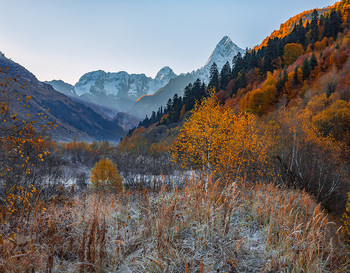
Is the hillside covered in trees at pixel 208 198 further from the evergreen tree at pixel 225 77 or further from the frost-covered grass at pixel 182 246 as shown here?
the evergreen tree at pixel 225 77

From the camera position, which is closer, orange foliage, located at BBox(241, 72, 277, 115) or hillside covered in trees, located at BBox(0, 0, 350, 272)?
hillside covered in trees, located at BBox(0, 0, 350, 272)

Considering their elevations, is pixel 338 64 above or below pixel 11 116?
above

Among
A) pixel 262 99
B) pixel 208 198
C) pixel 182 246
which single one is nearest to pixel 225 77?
pixel 262 99

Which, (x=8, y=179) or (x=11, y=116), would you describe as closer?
(x=11, y=116)

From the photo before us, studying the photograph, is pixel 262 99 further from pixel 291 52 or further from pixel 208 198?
pixel 208 198

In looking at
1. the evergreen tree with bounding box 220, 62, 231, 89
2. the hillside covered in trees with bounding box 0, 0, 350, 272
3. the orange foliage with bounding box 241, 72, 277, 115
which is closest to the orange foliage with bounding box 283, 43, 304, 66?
the hillside covered in trees with bounding box 0, 0, 350, 272

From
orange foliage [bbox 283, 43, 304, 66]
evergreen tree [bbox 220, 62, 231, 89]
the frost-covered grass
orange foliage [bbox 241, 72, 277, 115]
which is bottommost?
the frost-covered grass

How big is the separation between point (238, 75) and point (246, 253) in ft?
286

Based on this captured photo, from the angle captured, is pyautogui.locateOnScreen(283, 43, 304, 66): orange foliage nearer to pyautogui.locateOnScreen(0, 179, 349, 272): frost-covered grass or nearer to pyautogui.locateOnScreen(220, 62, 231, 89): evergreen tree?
pyautogui.locateOnScreen(220, 62, 231, 89): evergreen tree

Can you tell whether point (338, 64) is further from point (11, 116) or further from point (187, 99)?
point (11, 116)

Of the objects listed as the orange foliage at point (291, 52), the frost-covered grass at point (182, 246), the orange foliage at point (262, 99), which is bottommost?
the frost-covered grass at point (182, 246)

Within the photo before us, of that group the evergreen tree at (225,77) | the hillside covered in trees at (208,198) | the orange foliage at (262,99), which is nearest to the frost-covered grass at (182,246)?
the hillside covered in trees at (208,198)

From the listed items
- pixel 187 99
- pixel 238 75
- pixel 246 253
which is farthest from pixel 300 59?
pixel 246 253

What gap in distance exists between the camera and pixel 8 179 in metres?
12.0
